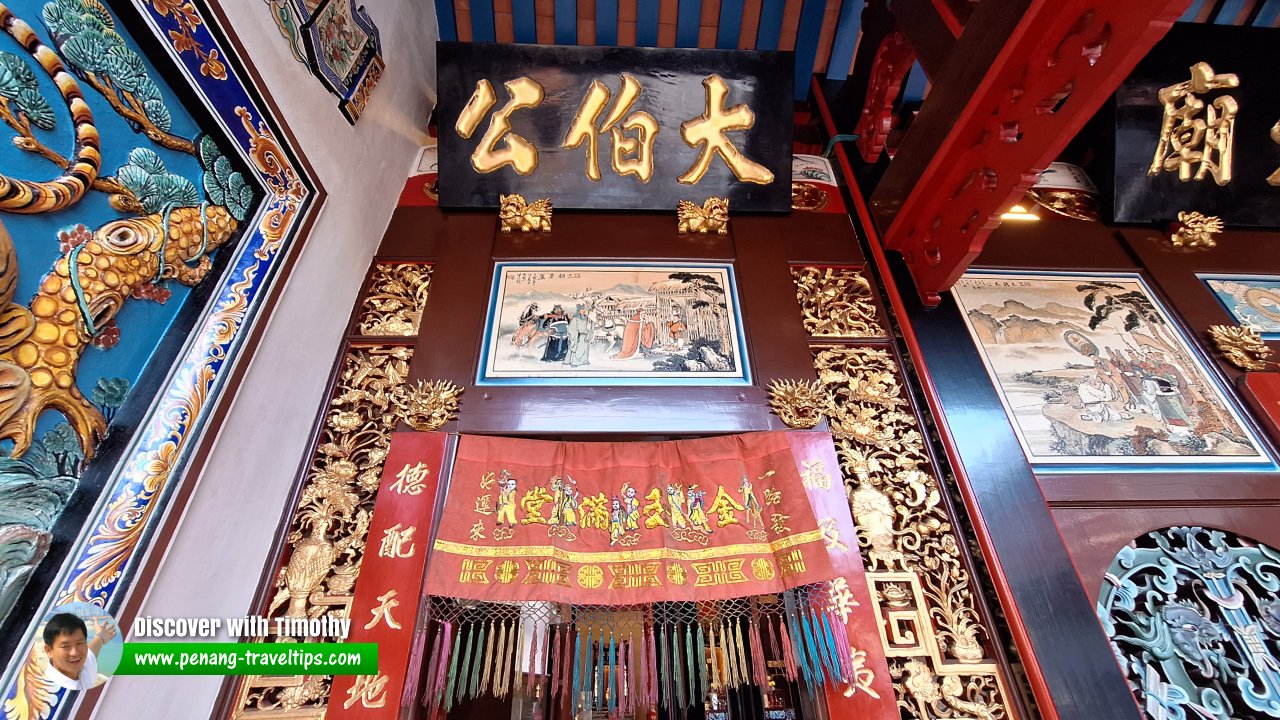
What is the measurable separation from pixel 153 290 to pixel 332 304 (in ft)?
3.14

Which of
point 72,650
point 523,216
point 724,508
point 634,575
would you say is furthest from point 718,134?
point 72,650

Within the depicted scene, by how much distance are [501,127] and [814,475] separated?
2.62 metres

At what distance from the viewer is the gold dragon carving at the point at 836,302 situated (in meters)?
3.15

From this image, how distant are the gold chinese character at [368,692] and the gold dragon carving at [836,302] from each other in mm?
2336

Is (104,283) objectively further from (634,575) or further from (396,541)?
(634,575)

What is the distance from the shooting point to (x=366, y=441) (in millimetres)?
2619

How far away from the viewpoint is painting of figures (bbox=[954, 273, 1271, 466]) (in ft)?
8.95

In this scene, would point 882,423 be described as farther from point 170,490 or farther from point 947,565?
point 170,490

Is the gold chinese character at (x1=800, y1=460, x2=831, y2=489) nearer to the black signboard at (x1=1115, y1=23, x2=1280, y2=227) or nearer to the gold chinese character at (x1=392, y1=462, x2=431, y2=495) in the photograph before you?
the gold chinese character at (x1=392, y1=462, x2=431, y2=495)

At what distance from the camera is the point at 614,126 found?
372cm

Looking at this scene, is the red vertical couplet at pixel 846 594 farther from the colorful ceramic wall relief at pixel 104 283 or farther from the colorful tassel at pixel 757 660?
the colorful ceramic wall relief at pixel 104 283

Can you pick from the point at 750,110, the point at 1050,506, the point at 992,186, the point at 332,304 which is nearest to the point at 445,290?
the point at 332,304

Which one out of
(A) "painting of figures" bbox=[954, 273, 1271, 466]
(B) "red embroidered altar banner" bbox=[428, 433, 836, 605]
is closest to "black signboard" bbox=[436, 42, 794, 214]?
(A) "painting of figures" bbox=[954, 273, 1271, 466]

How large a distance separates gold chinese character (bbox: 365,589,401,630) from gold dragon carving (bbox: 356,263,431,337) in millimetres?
1264
